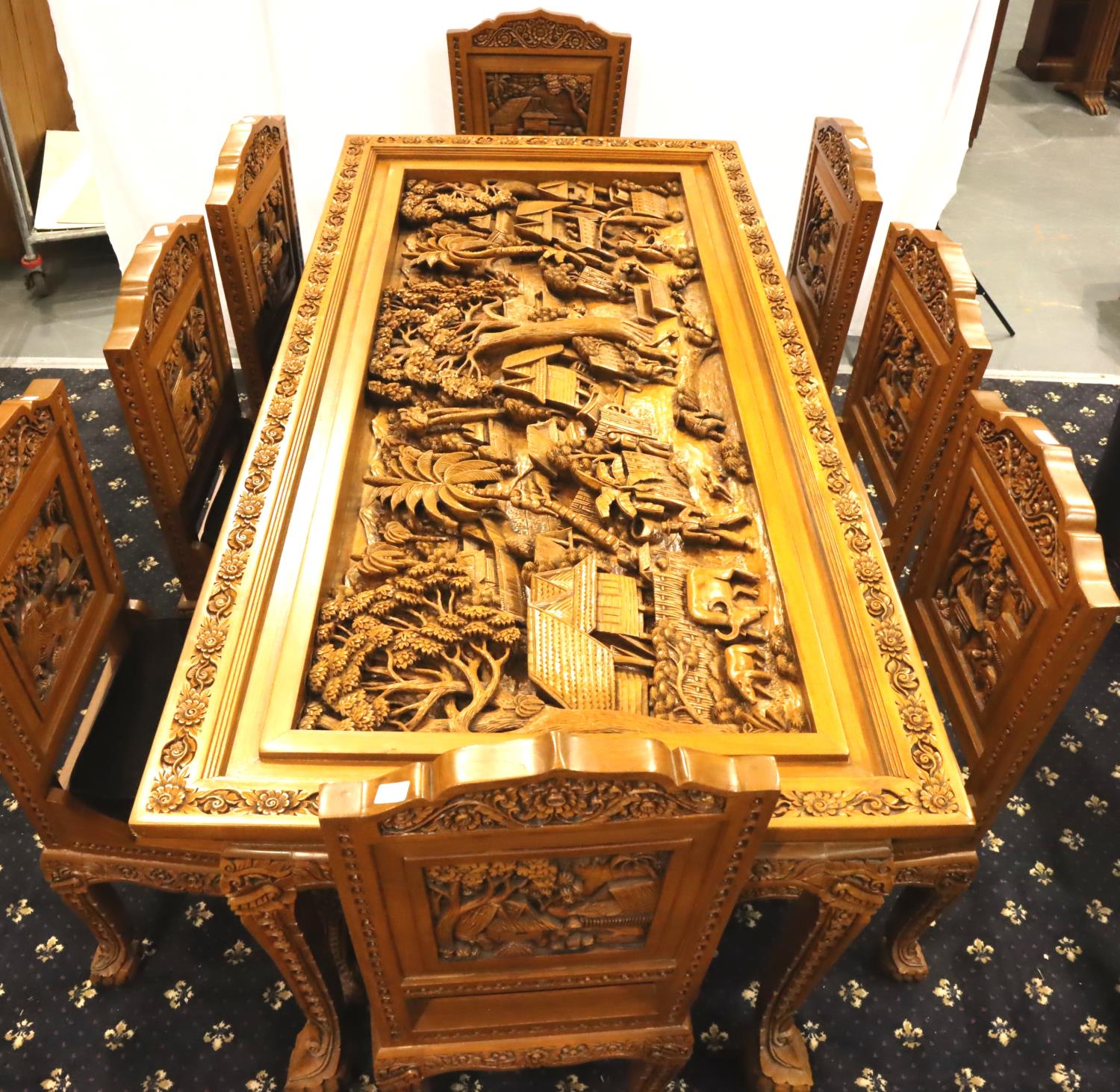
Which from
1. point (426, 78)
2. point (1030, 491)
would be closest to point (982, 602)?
point (1030, 491)

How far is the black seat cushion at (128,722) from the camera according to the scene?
1586mm

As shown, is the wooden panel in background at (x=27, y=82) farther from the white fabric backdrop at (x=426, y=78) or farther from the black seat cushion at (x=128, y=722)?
the black seat cushion at (x=128, y=722)

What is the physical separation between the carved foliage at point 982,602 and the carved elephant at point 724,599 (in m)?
0.35

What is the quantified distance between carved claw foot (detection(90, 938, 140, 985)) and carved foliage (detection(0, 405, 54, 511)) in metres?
0.93

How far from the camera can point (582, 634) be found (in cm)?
139

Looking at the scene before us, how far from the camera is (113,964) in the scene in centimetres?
181

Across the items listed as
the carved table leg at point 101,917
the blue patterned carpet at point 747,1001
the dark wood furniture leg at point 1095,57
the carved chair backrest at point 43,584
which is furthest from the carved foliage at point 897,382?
the dark wood furniture leg at point 1095,57

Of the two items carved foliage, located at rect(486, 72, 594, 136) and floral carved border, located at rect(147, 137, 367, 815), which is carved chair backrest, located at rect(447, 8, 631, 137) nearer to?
carved foliage, located at rect(486, 72, 594, 136)

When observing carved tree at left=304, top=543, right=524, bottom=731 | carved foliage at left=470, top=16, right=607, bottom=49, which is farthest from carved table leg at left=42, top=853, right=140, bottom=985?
carved foliage at left=470, top=16, right=607, bottom=49

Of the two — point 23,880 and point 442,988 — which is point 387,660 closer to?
point 442,988

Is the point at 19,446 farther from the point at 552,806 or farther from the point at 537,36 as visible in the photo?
the point at 537,36

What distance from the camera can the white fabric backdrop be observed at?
306 cm

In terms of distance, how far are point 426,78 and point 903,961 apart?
2893 mm

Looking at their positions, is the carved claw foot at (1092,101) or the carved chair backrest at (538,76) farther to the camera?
the carved claw foot at (1092,101)
